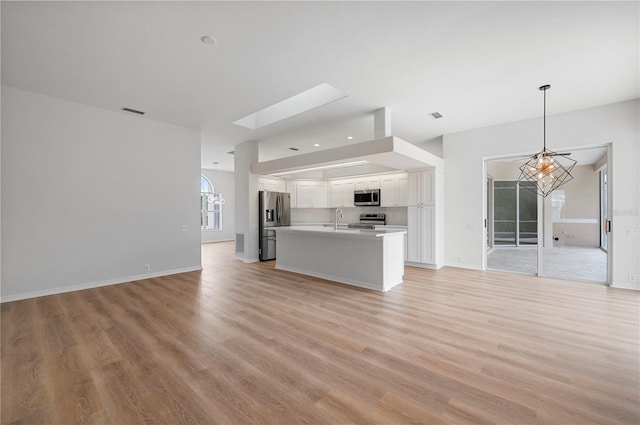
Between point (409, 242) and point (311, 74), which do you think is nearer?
point (311, 74)

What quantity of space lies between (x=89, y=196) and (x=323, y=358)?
193 inches

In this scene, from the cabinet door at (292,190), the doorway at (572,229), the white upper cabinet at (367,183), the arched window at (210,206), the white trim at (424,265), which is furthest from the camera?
the arched window at (210,206)

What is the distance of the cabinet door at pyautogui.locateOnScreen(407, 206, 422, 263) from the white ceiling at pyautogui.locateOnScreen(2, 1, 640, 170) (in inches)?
91.1

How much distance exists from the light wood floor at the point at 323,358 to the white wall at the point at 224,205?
7461mm

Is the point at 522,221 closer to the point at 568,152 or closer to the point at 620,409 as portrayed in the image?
the point at 568,152

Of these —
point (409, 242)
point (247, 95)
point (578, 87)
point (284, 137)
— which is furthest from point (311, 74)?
point (409, 242)

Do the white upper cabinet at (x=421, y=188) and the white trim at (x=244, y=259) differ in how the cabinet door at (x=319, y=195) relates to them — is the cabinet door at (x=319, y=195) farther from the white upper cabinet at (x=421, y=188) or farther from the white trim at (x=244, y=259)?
the white upper cabinet at (x=421, y=188)

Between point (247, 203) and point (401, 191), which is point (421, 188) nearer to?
point (401, 191)

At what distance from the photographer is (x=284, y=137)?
6461mm

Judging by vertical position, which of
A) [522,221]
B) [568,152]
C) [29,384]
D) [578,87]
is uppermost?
[578,87]

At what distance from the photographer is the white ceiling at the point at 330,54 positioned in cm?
245

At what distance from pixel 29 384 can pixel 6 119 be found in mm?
3998

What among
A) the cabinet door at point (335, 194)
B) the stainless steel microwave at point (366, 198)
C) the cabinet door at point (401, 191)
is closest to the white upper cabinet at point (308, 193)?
the cabinet door at point (335, 194)

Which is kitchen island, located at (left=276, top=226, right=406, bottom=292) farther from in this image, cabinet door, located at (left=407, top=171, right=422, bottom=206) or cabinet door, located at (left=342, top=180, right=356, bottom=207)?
cabinet door, located at (left=342, top=180, right=356, bottom=207)
